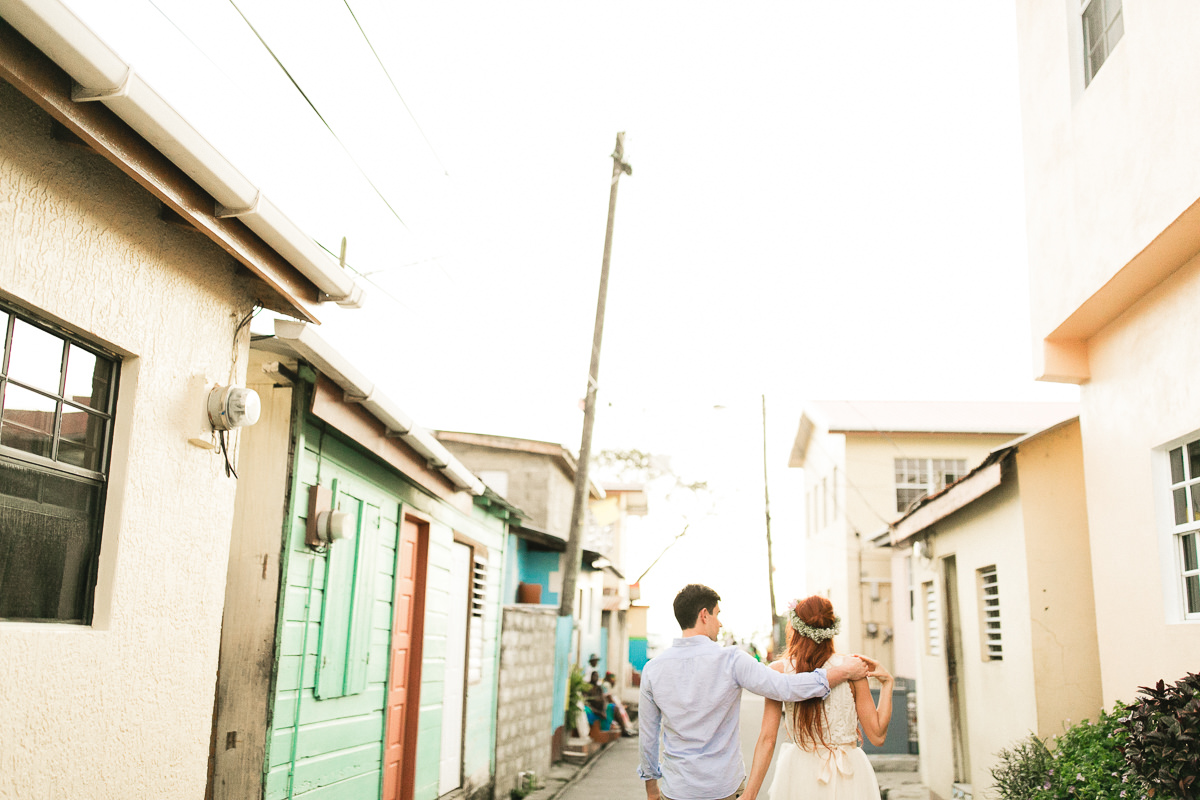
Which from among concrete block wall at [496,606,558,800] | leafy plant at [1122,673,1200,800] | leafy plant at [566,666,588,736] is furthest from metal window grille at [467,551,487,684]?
leafy plant at [1122,673,1200,800]

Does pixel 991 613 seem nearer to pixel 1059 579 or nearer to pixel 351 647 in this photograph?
pixel 1059 579

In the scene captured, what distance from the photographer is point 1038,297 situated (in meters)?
8.69

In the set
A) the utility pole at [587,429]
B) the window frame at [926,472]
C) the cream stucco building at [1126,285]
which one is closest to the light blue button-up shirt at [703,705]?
the cream stucco building at [1126,285]

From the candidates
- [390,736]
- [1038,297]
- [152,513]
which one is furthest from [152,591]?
[1038,297]

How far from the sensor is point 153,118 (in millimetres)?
4062

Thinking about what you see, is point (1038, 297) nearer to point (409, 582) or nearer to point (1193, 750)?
point (1193, 750)

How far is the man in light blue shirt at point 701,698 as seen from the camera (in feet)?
16.2

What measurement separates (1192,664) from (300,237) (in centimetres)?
611

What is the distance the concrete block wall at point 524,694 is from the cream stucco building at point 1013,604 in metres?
5.46

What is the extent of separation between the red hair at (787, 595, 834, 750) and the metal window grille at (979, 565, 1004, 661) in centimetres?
565

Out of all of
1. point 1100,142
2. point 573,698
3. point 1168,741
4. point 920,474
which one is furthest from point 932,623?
point 920,474

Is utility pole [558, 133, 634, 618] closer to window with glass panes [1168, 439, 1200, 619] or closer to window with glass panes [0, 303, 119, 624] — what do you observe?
window with glass panes [1168, 439, 1200, 619]

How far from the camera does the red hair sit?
5.17m

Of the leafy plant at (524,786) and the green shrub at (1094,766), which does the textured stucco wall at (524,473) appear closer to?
the leafy plant at (524,786)
